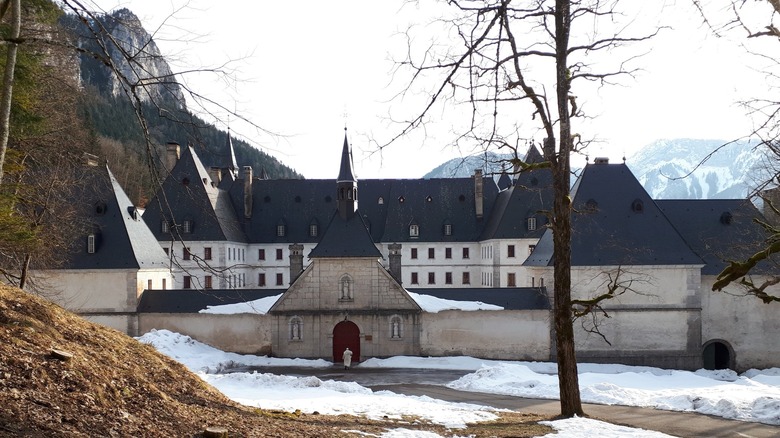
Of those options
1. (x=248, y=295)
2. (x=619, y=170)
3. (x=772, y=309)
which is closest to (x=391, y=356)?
(x=248, y=295)

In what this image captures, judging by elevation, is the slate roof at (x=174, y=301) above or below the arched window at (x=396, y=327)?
above

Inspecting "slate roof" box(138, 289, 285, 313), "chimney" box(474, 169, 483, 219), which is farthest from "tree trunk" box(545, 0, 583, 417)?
"chimney" box(474, 169, 483, 219)

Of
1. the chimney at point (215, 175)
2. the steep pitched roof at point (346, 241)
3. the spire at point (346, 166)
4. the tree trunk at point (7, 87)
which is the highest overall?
the chimney at point (215, 175)

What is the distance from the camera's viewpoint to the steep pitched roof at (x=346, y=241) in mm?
30969

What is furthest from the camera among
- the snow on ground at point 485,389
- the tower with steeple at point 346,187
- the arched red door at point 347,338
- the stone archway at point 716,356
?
the stone archway at point 716,356

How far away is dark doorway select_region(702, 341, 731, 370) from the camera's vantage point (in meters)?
33.3

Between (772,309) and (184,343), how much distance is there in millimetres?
28599

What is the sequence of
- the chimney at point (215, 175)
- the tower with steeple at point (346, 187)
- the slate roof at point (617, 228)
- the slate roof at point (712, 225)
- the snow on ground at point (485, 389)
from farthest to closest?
the chimney at point (215, 175) → the slate roof at point (712, 225) → the tower with steeple at point (346, 187) → the slate roof at point (617, 228) → the snow on ground at point (485, 389)

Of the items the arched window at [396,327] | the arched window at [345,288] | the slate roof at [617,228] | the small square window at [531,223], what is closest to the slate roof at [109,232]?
the arched window at [345,288]

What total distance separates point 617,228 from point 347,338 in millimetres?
14423

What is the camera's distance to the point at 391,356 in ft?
101

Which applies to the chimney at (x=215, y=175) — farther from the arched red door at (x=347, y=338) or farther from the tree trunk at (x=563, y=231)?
the tree trunk at (x=563, y=231)

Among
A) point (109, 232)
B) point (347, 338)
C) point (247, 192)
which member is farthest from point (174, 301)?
point (247, 192)

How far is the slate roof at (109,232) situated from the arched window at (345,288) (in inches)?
376
